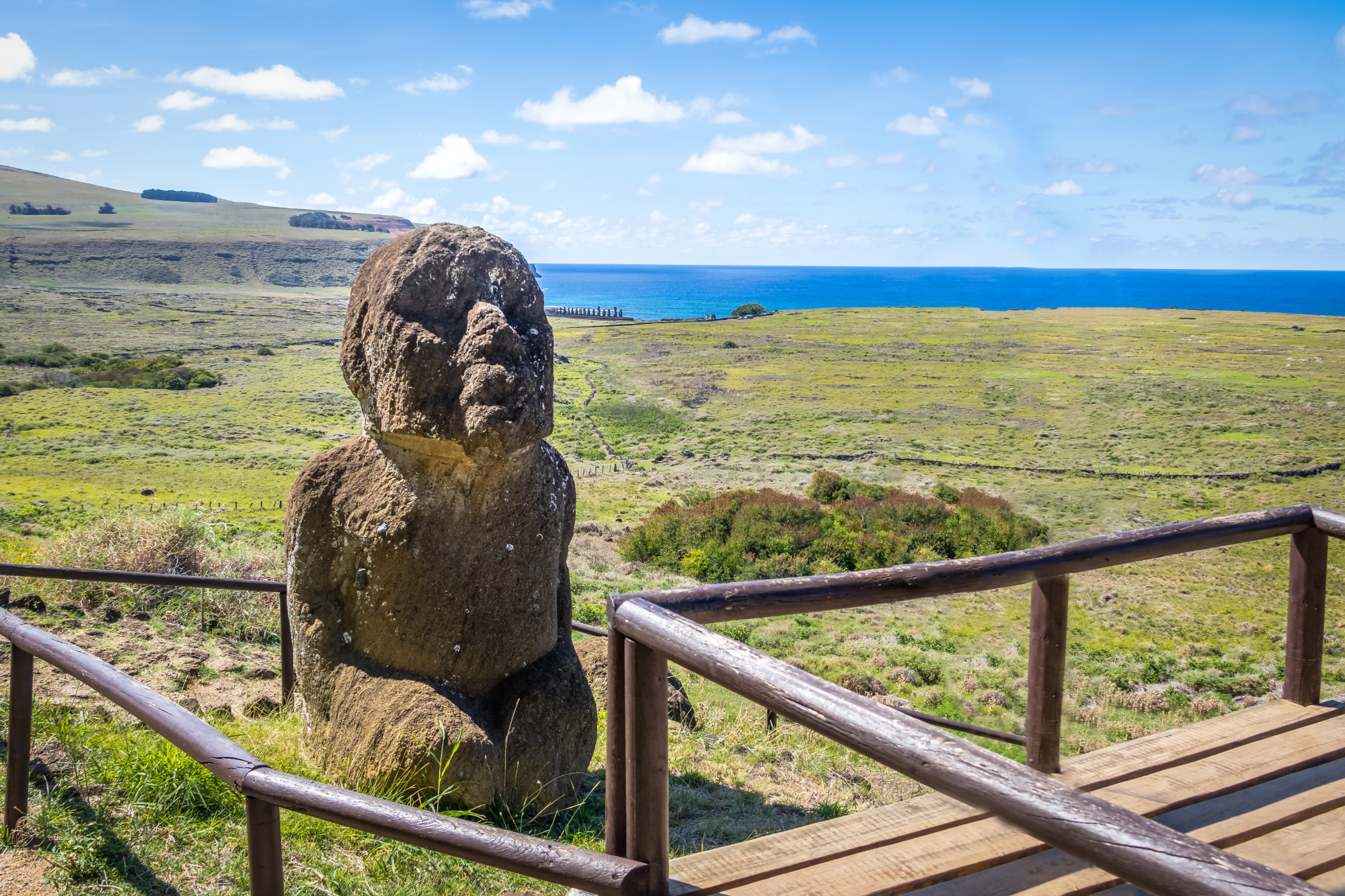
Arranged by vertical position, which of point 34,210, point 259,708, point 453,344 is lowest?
point 259,708

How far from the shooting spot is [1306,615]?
3.21 meters

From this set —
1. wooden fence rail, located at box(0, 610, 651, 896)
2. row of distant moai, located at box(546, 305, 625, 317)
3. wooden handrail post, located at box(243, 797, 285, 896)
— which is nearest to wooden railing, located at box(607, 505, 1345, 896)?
wooden fence rail, located at box(0, 610, 651, 896)

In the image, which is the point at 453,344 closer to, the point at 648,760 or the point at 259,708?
the point at 648,760

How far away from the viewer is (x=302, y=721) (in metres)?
4.46

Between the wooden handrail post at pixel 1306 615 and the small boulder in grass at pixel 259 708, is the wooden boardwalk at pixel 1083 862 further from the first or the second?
the small boulder in grass at pixel 259 708

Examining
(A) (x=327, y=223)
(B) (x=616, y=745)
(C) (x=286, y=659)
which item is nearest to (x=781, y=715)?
(B) (x=616, y=745)

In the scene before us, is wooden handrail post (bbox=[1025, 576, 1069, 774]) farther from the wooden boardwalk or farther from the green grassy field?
the green grassy field

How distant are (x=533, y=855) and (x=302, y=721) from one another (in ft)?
10.6

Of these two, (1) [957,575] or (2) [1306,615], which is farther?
(2) [1306,615]

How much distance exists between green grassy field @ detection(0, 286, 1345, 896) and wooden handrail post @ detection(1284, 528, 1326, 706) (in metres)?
2.41

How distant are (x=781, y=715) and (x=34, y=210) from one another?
4321 inches

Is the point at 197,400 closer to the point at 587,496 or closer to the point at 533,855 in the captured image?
the point at 587,496

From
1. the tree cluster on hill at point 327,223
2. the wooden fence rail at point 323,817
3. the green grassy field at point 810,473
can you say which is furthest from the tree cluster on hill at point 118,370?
the tree cluster on hill at point 327,223

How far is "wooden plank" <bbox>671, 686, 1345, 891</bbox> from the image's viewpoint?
2227 mm
